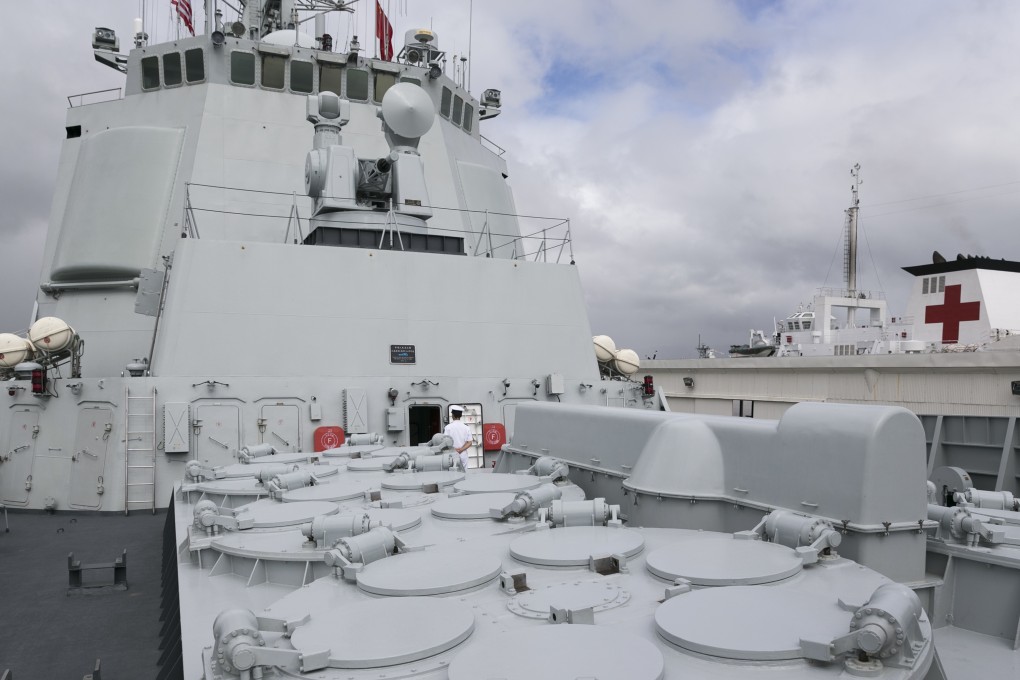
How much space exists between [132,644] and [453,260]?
7.51 metres

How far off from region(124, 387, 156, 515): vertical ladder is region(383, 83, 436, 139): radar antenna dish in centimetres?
615

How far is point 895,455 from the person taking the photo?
410 centimetres

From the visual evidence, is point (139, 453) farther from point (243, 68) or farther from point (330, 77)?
point (330, 77)

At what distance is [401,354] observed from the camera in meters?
11.0

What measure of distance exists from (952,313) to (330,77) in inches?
825

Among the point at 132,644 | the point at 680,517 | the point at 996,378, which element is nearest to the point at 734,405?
the point at 996,378

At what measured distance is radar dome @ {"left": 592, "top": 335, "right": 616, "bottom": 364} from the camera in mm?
14711

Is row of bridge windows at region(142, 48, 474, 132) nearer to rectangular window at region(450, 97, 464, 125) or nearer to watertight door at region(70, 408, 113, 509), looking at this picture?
rectangular window at region(450, 97, 464, 125)

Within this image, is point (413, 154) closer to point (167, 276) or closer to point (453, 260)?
point (453, 260)

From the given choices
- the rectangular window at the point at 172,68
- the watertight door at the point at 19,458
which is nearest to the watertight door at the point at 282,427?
the watertight door at the point at 19,458

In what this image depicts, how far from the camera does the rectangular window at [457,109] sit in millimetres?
17203

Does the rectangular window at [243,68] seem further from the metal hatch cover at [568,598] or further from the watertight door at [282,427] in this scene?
the metal hatch cover at [568,598]

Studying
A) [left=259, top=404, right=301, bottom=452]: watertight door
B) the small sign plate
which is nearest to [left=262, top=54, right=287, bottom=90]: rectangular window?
the small sign plate

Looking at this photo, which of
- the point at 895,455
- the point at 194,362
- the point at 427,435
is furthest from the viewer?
the point at 427,435
